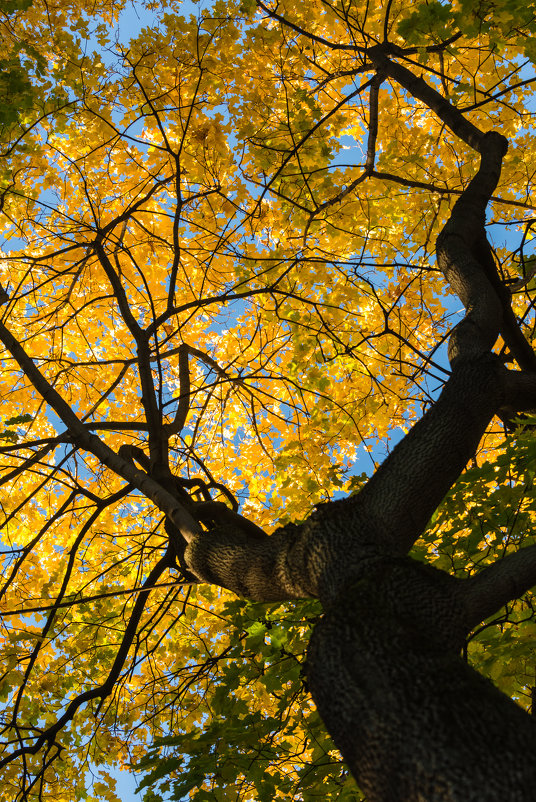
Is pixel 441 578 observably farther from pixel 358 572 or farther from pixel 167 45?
pixel 167 45

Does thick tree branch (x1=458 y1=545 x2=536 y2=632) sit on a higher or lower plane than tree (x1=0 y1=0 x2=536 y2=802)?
lower

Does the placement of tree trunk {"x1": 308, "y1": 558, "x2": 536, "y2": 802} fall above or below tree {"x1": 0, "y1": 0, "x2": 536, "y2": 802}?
below

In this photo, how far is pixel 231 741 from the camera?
93.0 inches

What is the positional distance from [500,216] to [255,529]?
4948mm

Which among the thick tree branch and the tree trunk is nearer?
the tree trunk

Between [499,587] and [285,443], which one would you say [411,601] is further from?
[285,443]

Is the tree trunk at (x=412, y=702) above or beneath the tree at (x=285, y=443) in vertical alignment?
beneath

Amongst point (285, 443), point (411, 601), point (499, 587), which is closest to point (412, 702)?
point (411, 601)

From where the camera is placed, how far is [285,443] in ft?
17.1

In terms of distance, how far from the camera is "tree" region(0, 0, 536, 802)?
1568mm

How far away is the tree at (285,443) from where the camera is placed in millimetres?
1568

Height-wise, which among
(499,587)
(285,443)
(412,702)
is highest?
(285,443)

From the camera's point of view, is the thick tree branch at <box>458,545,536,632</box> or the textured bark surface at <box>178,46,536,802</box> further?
the thick tree branch at <box>458,545,536,632</box>

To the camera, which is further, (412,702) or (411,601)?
(411,601)
